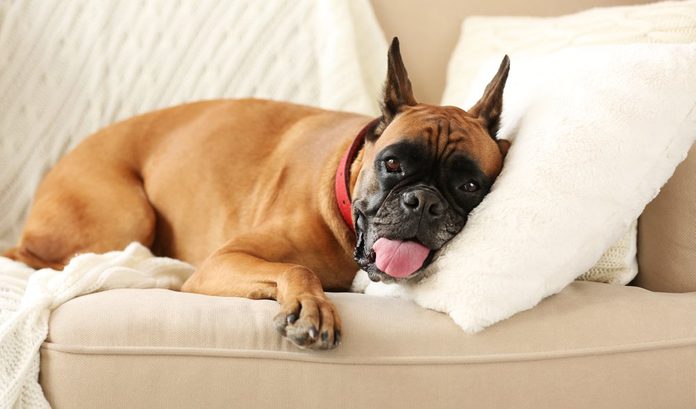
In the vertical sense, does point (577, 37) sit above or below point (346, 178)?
above

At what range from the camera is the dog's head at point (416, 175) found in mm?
1525

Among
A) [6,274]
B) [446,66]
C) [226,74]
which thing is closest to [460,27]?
[446,66]

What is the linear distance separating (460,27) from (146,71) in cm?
121

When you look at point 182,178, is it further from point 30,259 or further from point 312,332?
point 312,332

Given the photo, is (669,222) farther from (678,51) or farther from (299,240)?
(299,240)

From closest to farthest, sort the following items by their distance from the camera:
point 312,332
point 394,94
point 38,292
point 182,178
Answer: point 312,332 < point 38,292 < point 394,94 < point 182,178

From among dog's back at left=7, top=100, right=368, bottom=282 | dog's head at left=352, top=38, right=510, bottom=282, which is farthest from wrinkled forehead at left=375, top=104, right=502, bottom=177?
dog's back at left=7, top=100, right=368, bottom=282

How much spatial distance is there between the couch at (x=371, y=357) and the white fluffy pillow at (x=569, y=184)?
0.07 m

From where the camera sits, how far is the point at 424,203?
4.93 ft

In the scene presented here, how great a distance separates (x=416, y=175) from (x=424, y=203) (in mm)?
130

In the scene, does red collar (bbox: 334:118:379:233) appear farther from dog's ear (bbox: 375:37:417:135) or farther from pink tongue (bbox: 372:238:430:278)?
pink tongue (bbox: 372:238:430:278)

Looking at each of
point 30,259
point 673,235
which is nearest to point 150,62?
point 30,259

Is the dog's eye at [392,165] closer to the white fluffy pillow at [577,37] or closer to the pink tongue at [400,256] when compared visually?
the pink tongue at [400,256]

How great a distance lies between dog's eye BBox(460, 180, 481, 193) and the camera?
1618mm
